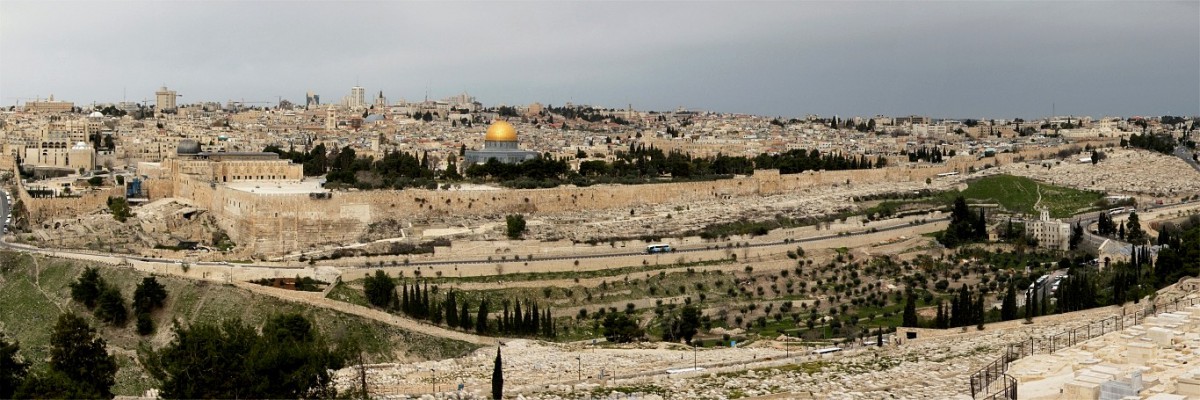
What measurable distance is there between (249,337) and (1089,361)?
10.4 meters

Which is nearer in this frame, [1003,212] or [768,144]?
[1003,212]

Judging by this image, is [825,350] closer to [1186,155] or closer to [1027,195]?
[1027,195]

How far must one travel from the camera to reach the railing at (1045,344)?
53.3 ft

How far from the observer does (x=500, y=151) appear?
48188 millimetres

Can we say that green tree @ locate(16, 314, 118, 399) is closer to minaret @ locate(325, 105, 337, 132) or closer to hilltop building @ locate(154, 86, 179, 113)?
minaret @ locate(325, 105, 337, 132)

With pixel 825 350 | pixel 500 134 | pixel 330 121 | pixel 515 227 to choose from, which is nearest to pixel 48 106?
pixel 330 121

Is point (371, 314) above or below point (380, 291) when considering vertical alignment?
below

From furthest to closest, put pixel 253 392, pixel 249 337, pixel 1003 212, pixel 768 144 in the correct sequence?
pixel 768 144, pixel 1003 212, pixel 249 337, pixel 253 392

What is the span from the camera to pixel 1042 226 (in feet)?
123

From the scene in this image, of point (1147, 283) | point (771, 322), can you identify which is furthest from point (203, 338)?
point (1147, 283)

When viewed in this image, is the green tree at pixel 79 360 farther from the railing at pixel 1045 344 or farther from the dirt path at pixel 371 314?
the railing at pixel 1045 344

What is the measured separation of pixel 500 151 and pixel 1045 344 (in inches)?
1168

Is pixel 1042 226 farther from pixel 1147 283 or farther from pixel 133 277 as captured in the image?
pixel 133 277

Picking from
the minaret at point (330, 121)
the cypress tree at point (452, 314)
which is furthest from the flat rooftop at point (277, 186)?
the minaret at point (330, 121)
